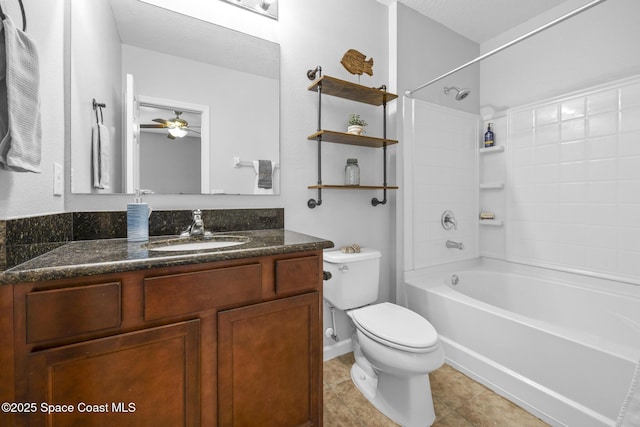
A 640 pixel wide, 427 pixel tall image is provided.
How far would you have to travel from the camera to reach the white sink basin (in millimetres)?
1196

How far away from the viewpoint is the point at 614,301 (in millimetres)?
1794

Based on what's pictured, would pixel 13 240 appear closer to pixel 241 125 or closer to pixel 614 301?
pixel 241 125

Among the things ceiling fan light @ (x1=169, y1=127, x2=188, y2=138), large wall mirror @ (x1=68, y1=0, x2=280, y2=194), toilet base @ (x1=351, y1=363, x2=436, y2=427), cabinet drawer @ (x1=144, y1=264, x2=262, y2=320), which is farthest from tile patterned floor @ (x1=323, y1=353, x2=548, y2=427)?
ceiling fan light @ (x1=169, y1=127, x2=188, y2=138)

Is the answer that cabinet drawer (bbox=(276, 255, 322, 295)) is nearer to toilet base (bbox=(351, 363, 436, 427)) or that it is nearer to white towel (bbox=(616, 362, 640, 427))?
toilet base (bbox=(351, 363, 436, 427))

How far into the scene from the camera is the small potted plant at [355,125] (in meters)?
1.82

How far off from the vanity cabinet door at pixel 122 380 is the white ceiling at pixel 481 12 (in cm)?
253

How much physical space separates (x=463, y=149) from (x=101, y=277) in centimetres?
265

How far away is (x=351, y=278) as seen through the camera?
1.67 m

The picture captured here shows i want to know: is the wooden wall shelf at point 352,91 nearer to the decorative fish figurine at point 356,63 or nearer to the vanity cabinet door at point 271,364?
the decorative fish figurine at point 356,63

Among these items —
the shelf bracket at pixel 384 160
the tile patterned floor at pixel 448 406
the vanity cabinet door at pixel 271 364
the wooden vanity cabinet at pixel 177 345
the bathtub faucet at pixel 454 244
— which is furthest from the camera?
the bathtub faucet at pixel 454 244

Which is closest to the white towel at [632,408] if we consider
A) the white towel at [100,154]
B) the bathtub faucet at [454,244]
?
the bathtub faucet at [454,244]

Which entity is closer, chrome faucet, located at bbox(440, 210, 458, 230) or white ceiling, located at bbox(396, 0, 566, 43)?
white ceiling, located at bbox(396, 0, 566, 43)

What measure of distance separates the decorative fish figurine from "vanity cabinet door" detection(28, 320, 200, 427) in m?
1.72

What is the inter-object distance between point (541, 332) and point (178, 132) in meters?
2.09
